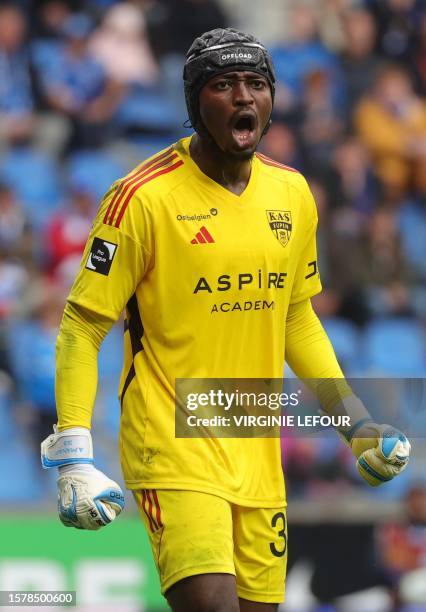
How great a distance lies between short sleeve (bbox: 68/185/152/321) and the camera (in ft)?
15.1

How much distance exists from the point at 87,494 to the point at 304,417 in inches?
58.7

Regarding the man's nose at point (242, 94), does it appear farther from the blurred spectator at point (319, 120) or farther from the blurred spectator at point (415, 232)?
the blurred spectator at point (415, 232)

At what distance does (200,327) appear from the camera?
4.69m

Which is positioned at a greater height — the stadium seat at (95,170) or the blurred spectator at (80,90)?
the blurred spectator at (80,90)

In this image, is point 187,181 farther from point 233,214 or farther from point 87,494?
point 87,494

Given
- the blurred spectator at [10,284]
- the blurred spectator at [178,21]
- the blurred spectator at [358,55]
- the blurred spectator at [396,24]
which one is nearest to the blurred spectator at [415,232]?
the blurred spectator at [358,55]

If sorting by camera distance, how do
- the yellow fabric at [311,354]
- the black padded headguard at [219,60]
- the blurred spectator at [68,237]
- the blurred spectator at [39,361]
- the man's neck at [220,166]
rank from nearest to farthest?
the black padded headguard at [219,60] → the man's neck at [220,166] → the yellow fabric at [311,354] → the blurred spectator at [39,361] → the blurred spectator at [68,237]

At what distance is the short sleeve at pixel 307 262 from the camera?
5.02 m

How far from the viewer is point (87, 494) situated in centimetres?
431

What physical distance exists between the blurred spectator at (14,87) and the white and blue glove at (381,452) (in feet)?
21.3

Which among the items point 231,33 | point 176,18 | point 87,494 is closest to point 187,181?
point 231,33

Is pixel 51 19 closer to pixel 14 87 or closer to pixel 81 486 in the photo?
A: pixel 14 87

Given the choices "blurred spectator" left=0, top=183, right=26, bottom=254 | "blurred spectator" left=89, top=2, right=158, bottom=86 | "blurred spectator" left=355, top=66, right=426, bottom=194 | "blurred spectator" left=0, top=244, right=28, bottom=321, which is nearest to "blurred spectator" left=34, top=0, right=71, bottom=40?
"blurred spectator" left=89, top=2, right=158, bottom=86

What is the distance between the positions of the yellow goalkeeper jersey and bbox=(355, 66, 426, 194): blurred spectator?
6490 millimetres
